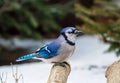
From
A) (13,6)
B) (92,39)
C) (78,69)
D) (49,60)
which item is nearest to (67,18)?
(92,39)

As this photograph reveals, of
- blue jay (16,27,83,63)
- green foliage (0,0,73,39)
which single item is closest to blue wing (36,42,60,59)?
blue jay (16,27,83,63)

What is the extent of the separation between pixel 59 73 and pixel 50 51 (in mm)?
221

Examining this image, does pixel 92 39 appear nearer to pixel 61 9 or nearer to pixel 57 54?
pixel 61 9

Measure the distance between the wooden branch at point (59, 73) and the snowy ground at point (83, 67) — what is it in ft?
3.03

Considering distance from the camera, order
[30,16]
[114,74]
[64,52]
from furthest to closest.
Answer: [30,16], [114,74], [64,52]

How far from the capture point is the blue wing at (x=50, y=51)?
179 inches

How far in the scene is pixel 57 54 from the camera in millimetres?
4547

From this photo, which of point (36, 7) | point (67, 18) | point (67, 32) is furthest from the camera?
point (67, 18)

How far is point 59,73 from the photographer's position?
4.62 meters

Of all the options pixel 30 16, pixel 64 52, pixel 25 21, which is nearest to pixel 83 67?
pixel 30 16

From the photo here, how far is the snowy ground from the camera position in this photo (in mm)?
5871

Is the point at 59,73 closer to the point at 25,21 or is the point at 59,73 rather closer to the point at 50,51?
the point at 50,51

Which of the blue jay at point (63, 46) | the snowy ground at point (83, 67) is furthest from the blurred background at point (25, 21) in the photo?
the blue jay at point (63, 46)

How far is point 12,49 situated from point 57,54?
4.55 m
